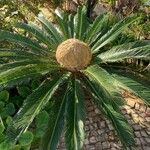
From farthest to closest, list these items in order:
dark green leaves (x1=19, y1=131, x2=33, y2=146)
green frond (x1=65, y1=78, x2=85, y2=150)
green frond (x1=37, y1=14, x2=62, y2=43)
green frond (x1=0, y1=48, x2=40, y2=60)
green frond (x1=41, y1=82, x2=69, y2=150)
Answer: green frond (x1=37, y1=14, x2=62, y2=43), green frond (x1=0, y1=48, x2=40, y2=60), dark green leaves (x1=19, y1=131, x2=33, y2=146), green frond (x1=41, y1=82, x2=69, y2=150), green frond (x1=65, y1=78, x2=85, y2=150)

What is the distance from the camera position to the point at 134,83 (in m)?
6.54

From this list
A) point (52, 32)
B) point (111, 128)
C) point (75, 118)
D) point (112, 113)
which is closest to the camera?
point (112, 113)

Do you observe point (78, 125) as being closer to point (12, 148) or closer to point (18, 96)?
point (12, 148)

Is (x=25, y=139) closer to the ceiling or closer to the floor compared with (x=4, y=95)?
closer to the floor

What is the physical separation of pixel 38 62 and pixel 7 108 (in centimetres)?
96

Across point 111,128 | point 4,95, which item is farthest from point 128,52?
point 4,95

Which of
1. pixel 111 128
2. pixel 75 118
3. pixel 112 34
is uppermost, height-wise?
pixel 112 34

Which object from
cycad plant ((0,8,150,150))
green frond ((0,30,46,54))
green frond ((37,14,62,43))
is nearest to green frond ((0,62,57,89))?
cycad plant ((0,8,150,150))

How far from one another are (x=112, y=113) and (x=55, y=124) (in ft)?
2.89

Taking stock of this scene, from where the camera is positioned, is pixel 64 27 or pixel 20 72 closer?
pixel 20 72

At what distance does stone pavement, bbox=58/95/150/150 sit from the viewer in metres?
6.91

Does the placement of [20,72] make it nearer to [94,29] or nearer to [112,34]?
[94,29]

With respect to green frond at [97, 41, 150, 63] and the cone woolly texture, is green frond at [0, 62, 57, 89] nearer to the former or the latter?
the cone woolly texture

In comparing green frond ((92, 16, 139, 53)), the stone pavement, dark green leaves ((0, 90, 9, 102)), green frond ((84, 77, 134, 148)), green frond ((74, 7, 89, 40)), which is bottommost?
the stone pavement
